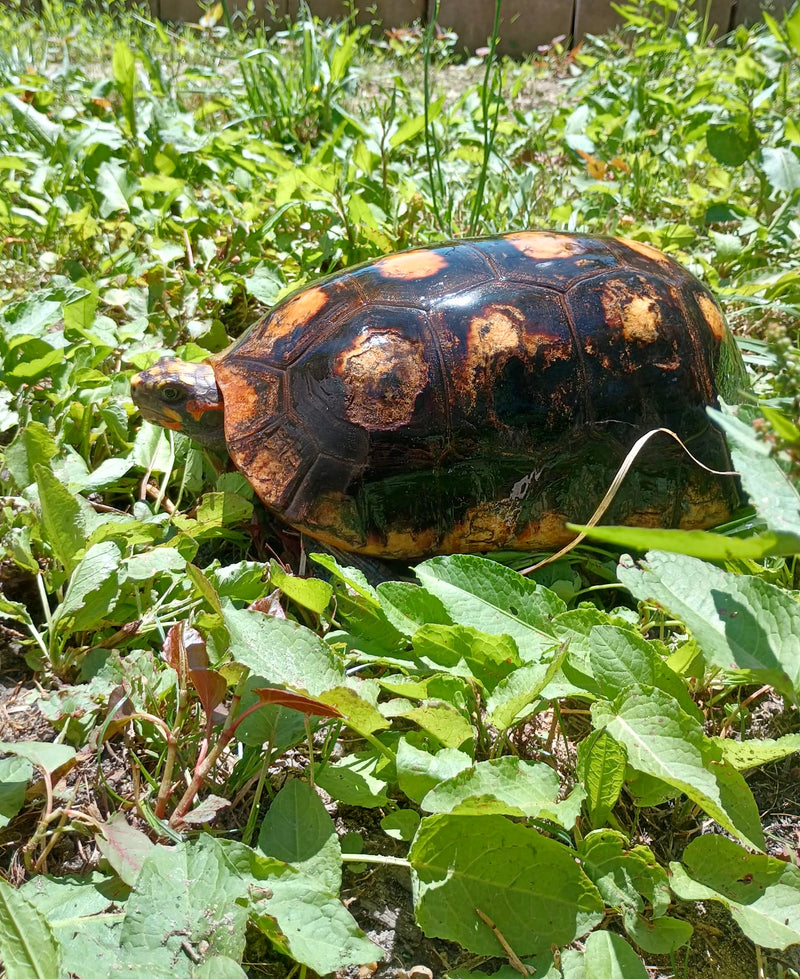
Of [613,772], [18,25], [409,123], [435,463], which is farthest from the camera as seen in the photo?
[18,25]

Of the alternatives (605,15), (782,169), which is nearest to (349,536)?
(782,169)

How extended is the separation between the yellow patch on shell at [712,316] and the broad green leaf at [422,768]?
128cm

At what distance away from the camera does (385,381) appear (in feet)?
6.13

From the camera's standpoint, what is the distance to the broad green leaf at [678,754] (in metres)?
1.24

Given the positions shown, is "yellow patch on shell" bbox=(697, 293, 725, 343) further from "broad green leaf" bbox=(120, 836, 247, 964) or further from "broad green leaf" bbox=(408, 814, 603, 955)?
"broad green leaf" bbox=(120, 836, 247, 964)

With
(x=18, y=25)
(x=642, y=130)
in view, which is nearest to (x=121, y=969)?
(x=642, y=130)

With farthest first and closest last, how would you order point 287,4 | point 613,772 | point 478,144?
point 287,4 < point 478,144 < point 613,772

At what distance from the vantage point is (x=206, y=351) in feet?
7.89

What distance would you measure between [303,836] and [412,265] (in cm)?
131

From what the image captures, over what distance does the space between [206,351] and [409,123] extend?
1.25 meters

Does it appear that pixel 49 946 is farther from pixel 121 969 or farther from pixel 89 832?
pixel 89 832

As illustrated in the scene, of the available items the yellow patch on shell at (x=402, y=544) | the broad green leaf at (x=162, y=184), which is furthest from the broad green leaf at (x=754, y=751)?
the broad green leaf at (x=162, y=184)

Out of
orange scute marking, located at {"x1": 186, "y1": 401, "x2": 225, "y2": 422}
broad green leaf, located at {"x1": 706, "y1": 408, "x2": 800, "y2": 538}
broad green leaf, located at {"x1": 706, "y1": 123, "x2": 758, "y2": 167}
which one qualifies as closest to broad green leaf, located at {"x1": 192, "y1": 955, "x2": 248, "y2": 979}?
broad green leaf, located at {"x1": 706, "y1": 408, "x2": 800, "y2": 538}

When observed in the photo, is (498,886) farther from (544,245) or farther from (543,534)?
(544,245)
